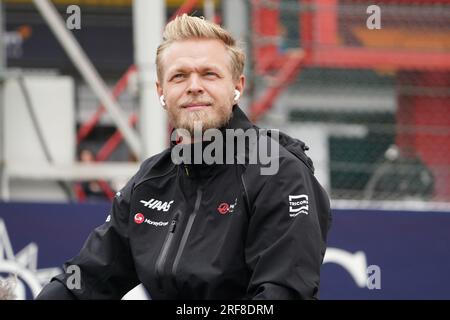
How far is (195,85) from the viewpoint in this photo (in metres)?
3.17

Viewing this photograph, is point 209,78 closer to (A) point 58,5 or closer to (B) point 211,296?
(B) point 211,296

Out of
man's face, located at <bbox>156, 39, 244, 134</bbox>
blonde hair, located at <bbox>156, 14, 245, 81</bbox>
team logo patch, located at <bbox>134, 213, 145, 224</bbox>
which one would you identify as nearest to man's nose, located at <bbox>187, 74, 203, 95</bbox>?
man's face, located at <bbox>156, 39, 244, 134</bbox>

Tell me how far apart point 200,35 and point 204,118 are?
0.26 m

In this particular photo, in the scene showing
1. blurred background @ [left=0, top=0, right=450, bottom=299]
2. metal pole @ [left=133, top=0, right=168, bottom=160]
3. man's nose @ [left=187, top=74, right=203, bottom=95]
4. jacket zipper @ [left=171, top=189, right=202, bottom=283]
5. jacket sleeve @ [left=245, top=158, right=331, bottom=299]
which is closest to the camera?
jacket sleeve @ [left=245, top=158, right=331, bottom=299]

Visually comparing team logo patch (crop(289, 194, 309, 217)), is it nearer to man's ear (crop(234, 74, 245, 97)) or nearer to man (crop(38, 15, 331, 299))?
man (crop(38, 15, 331, 299))

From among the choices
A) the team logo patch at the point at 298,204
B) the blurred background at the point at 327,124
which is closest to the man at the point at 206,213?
the team logo patch at the point at 298,204

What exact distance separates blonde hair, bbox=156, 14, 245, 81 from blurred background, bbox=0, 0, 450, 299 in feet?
9.51

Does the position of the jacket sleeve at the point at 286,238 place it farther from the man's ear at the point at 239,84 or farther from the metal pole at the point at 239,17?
the metal pole at the point at 239,17

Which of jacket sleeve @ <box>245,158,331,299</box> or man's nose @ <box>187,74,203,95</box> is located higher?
man's nose @ <box>187,74,203,95</box>

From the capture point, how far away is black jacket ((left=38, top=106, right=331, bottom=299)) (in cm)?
297

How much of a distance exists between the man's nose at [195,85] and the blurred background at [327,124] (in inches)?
119

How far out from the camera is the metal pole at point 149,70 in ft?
21.4

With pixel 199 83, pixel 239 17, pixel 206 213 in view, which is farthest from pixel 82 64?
pixel 206 213
